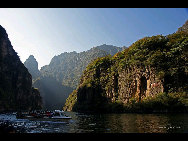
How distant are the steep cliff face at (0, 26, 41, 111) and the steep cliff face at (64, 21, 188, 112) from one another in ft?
155

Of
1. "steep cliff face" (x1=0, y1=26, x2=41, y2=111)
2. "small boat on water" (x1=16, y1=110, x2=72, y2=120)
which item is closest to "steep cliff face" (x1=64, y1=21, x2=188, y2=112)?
"steep cliff face" (x1=0, y1=26, x2=41, y2=111)

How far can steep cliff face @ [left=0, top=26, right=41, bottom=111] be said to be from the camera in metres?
128

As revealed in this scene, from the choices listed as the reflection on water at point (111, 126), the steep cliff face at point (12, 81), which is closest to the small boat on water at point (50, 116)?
the reflection on water at point (111, 126)

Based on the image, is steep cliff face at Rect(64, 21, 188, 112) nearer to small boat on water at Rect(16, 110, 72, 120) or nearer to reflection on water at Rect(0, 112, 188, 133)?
reflection on water at Rect(0, 112, 188, 133)

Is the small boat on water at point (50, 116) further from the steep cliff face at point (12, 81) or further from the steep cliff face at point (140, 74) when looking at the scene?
the steep cliff face at point (12, 81)

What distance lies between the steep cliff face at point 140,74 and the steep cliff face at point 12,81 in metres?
47.4

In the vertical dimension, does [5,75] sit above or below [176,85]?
above

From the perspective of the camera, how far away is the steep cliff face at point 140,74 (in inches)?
3506

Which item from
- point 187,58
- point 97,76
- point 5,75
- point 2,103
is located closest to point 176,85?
point 187,58
